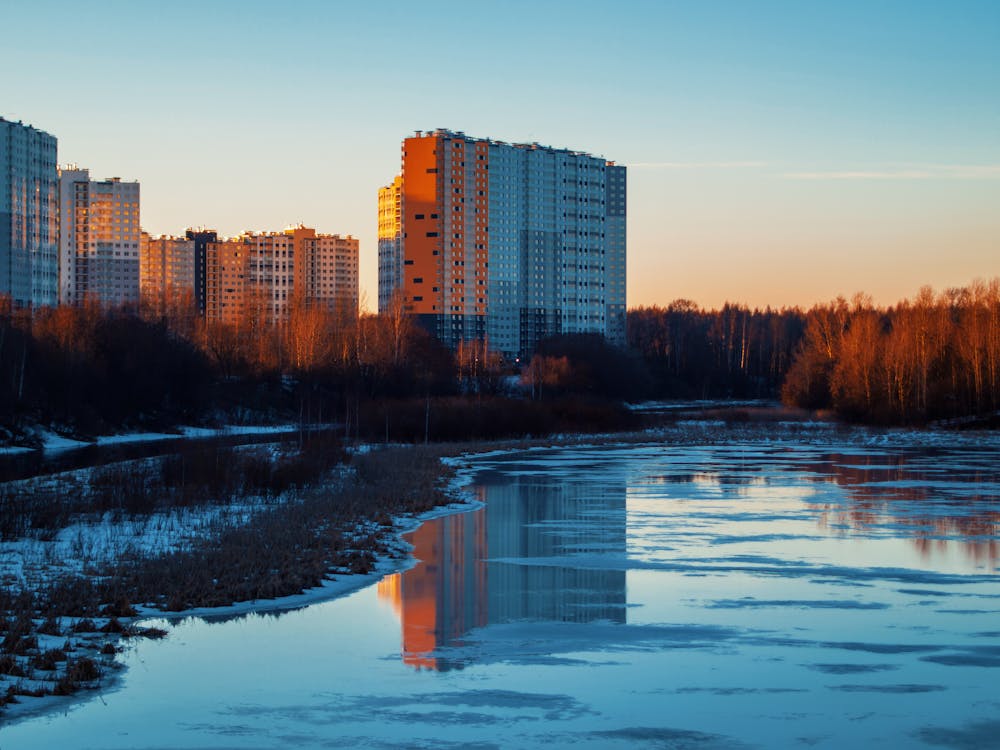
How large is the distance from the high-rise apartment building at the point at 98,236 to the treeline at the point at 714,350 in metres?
73.9

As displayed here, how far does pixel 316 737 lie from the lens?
25.4 feet

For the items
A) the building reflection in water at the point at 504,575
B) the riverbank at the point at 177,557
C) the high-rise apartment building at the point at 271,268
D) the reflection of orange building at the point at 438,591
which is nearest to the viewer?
the riverbank at the point at 177,557

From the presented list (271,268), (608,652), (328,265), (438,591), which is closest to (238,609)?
(438,591)

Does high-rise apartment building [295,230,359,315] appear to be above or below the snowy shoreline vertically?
above

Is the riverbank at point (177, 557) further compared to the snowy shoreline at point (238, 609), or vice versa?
the riverbank at point (177, 557)

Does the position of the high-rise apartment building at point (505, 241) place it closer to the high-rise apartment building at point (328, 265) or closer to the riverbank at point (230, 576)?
the high-rise apartment building at point (328, 265)

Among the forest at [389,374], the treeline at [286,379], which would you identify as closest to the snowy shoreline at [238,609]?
the forest at [389,374]

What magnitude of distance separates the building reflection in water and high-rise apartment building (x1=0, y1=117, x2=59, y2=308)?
97.4 metres

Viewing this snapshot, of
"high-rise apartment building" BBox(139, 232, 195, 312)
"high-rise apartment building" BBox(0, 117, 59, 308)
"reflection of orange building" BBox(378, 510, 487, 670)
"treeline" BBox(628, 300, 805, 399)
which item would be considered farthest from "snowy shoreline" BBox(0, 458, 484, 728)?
"high-rise apartment building" BBox(139, 232, 195, 312)

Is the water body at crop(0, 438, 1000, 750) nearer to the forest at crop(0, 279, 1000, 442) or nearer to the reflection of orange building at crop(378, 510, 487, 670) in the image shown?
the reflection of orange building at crop(378, 510, 487, 670)

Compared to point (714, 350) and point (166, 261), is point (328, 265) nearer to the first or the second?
point (166, 261)

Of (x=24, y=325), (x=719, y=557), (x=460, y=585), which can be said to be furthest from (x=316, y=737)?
(x=24, y=325)

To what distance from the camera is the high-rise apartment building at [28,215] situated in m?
111

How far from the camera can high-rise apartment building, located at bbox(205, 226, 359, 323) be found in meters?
182
